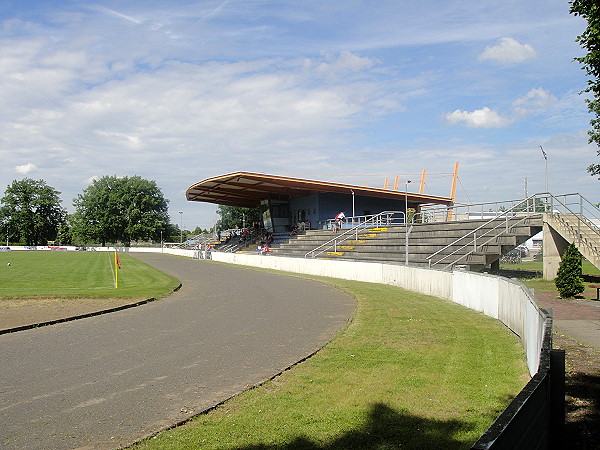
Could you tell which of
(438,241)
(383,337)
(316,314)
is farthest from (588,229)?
(383,337)

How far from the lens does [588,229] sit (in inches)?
997

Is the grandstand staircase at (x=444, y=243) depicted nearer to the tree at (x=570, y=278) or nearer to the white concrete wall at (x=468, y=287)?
the white concrete wall at (x=468, y=287)

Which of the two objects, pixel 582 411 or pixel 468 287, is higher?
pixel 468 287

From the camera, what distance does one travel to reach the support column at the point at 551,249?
26.0 meters

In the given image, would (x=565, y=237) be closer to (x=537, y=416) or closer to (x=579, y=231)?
(x=579, y=231)

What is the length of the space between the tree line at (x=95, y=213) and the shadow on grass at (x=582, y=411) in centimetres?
12386

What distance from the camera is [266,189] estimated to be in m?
61.0

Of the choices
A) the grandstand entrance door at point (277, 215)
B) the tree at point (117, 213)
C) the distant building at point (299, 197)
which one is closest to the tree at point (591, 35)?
the distant building at point (299, 197)

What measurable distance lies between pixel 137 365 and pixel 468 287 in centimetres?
1047

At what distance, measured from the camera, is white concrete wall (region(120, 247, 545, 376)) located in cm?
808

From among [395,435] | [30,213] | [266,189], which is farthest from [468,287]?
[30,213]

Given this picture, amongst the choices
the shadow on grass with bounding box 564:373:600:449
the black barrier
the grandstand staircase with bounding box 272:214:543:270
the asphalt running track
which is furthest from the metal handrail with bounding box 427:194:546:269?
the black barrier

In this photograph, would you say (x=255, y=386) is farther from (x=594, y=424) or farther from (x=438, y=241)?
(x=438, y=241)

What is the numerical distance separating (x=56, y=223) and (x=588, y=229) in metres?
131
